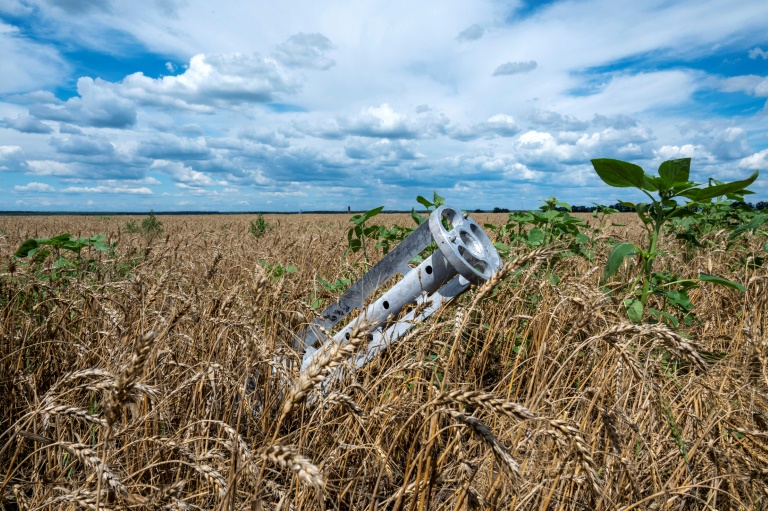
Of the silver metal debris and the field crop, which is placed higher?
the silver metal debris

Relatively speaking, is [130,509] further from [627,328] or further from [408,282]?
[627,328]

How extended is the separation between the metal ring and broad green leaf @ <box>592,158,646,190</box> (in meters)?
0.68

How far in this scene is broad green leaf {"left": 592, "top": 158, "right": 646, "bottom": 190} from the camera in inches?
88.5

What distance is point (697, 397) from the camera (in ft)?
6.98

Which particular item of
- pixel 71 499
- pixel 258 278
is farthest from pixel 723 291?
pixel 71 499

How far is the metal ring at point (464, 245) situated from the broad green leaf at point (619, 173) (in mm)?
678

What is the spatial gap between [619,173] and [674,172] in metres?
0.26

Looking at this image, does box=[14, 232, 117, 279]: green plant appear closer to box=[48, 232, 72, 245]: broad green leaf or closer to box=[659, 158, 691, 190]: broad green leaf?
box=[48, 232, 72, 245]: broad green leaf

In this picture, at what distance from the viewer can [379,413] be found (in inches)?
66.3

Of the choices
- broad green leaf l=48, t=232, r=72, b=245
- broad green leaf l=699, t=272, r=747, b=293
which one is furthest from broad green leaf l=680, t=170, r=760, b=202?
broad green leaf l=48, t=232, r=72, b=245

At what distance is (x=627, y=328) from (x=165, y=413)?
1696 mm

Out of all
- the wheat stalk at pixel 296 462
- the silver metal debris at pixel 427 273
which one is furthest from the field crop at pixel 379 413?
the silver metal debris at pixel 427 273

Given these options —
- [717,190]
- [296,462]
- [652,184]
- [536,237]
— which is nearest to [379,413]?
[296,462]

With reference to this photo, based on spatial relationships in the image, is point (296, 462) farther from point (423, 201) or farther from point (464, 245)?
point (423, 201)
